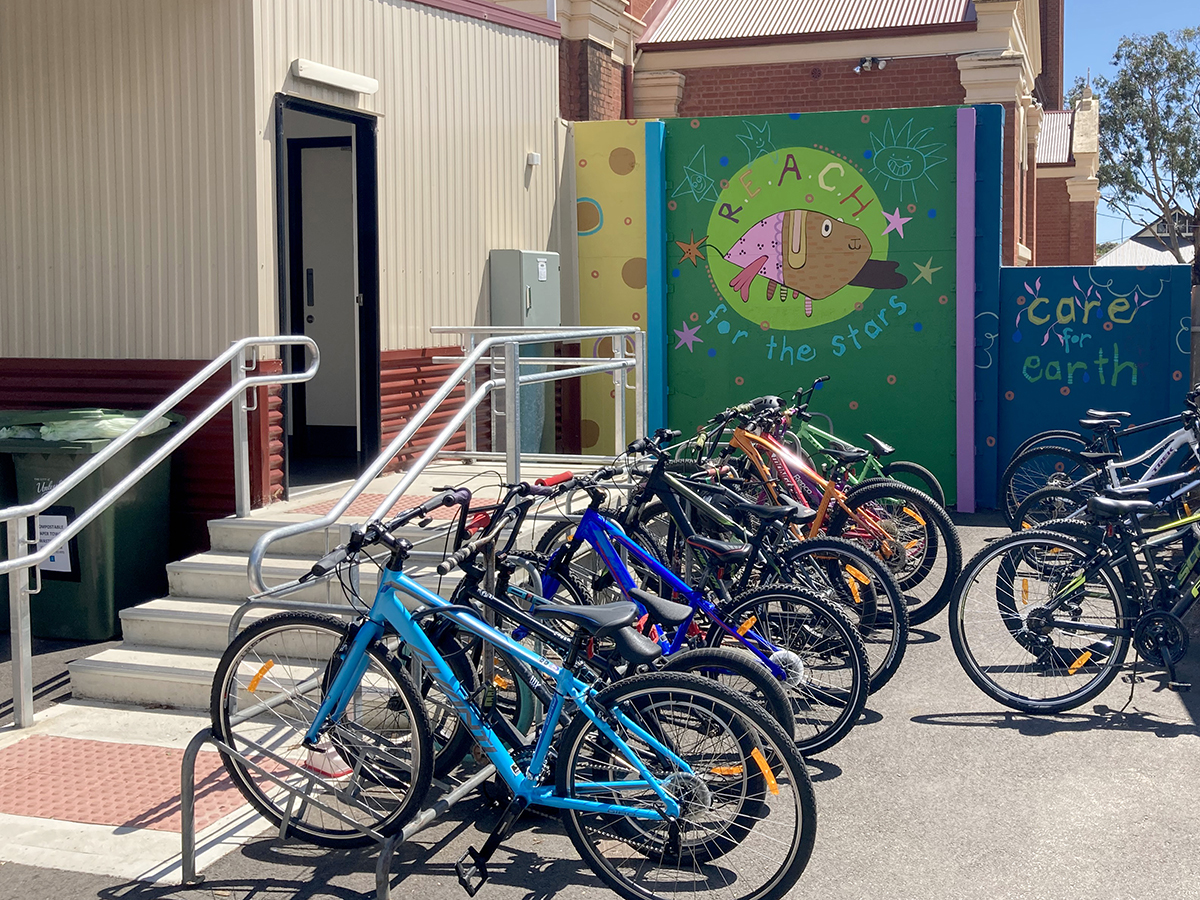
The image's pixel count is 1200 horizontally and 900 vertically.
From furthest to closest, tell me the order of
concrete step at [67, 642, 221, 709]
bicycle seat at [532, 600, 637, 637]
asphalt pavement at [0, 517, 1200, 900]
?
1. concrete step at [67, 642, 221, 709]
2. asphalt pavement at [0, 517, 1200, 900]
3. bicycle seat at [532, 600, 637, 637]

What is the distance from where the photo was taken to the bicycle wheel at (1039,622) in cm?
564

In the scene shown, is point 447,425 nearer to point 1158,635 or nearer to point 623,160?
point 1158,635

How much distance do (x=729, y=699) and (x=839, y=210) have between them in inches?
298

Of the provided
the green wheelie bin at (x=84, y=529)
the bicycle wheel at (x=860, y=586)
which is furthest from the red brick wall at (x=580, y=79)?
the bicycle wheel at (x=860, y=586)

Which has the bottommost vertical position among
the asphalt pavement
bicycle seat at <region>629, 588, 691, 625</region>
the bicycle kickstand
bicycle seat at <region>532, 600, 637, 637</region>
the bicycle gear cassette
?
the asphalt pavement

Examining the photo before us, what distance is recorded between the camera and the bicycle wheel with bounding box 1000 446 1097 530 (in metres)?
9.30

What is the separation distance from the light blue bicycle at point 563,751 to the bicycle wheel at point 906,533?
309 cm

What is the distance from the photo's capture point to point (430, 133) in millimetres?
9000

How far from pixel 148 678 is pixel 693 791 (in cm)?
308

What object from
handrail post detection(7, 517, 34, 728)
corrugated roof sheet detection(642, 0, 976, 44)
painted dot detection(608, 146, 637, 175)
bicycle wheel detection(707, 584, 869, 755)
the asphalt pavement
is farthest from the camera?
corrugated roof sheet detection(642, 0, 976, 44)

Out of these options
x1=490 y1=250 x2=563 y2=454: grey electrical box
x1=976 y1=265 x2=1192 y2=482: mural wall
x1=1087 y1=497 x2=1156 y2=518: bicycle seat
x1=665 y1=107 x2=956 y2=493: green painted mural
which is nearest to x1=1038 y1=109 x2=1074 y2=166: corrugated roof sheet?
x1=976 y1=265 x2=1192 y2=482: mural wall

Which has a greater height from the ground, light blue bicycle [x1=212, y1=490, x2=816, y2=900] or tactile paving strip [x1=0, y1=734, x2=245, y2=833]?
light blue bicycle [x1=212, y1=490, x2=816, y2=900]

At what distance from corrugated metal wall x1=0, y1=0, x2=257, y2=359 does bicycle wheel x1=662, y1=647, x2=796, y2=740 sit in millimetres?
4075

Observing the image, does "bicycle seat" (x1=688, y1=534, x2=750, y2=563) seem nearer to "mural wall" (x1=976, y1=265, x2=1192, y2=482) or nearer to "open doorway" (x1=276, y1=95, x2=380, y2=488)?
"open doorway" (x1=276, y1=95, x2=380, y2=488)
